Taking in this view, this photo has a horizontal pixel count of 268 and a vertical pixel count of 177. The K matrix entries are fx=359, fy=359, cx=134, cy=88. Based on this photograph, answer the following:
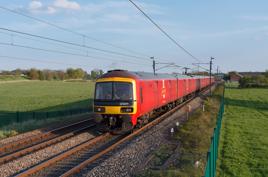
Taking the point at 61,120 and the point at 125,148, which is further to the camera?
the point at 61,120

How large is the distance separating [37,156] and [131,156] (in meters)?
3.31

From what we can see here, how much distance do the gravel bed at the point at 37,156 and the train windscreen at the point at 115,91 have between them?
81.3 inches

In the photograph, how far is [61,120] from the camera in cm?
2317

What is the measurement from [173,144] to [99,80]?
478cm

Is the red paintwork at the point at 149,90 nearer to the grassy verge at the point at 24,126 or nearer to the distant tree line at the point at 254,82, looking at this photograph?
the grassy verge at the point at 24,126

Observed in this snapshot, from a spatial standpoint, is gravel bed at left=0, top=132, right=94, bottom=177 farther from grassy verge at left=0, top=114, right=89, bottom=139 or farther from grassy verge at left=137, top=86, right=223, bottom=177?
grassy verge at left=0, top=114, right=89, bottom=139

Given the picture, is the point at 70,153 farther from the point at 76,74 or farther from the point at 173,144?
the point at 76,74

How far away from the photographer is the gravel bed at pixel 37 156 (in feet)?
36.0

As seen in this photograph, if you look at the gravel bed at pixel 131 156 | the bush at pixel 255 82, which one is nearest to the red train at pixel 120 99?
the gravel bed at pixel 131 156

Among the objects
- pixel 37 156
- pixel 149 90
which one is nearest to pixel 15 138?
pixel 37 156

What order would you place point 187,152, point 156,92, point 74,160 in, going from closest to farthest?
1. point 74,160
2. point 187,152
3. point 156,92

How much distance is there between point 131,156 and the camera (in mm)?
12430

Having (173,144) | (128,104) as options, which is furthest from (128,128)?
(173,144)

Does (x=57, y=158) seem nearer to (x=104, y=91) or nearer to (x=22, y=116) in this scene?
(x=104, y=91)
